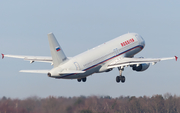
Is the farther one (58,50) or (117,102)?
(117,102)

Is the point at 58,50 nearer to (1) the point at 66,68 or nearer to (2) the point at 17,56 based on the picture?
(1) the point at 66,68

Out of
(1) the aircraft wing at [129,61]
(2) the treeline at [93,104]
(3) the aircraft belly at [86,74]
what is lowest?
(2) the treeline at [93,104]

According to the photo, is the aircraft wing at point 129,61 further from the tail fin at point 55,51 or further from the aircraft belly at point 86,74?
the tail fin at point 55,51

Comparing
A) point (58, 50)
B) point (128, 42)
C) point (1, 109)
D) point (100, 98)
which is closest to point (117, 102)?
point (100, 98)

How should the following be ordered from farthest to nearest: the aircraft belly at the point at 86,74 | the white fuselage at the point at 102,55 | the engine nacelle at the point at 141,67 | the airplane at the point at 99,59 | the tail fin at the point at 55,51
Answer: the engine nacelle at the point at 141,67 → the aircraft belly at the point at 86,74 → the white fuselage at the point at 102,55 → the airplane at the point at 99,59 → the tail fin at the point at 55,51

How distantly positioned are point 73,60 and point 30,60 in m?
11.0

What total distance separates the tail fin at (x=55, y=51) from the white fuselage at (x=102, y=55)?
0.75m

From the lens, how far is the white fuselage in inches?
2672

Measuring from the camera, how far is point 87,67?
7012cm

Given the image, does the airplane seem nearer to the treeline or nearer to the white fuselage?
the white fuselage

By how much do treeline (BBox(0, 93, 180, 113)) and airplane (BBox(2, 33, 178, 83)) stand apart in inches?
142

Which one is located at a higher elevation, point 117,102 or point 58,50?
point 58,50

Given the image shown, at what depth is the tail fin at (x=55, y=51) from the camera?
65.5m

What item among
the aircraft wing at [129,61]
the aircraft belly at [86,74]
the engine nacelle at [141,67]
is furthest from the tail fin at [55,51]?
the engine nacelle at [141,67]
